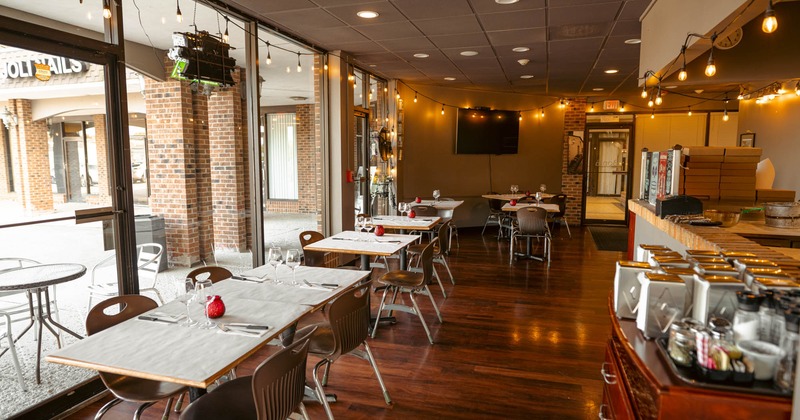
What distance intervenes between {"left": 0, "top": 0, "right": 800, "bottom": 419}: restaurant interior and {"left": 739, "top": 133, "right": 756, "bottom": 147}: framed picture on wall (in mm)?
38

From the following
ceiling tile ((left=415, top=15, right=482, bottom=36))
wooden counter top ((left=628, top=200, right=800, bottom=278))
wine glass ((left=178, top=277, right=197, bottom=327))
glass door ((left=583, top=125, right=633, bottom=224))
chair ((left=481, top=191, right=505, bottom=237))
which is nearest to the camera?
wooden counter top ((left=628, top=200, right=800, bottom=278))

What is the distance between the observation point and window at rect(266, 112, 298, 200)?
27.0 ft

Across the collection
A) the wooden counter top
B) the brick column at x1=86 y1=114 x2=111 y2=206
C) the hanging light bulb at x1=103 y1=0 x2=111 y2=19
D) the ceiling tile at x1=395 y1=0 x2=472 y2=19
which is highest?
the ceiling tile at x1=395 y1=0 x2=472 y2=19

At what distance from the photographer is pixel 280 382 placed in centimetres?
202

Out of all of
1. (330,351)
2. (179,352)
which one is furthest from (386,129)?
(179,352)

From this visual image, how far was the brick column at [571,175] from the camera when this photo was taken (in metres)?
11.3

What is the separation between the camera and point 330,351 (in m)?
2.81

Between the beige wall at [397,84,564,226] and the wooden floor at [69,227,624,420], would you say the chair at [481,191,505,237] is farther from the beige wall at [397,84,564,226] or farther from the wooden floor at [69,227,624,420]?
the wooden floor at [69,227,624,420]

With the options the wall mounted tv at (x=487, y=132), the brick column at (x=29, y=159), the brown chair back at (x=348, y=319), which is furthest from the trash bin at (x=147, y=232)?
the wall mounted tv at (x=487, y=132)

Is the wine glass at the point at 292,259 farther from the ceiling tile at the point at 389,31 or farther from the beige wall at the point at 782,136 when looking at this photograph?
the beige wall at the point at 782,136

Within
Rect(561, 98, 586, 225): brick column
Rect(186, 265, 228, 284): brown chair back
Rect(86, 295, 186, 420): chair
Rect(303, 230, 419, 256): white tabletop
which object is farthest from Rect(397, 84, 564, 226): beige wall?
Rect(86, 295, 186, 420): chair

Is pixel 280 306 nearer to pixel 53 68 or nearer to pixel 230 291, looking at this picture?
pixel 230 291

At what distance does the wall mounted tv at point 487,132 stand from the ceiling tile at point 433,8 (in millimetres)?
5658

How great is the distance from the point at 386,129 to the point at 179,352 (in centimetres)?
723
